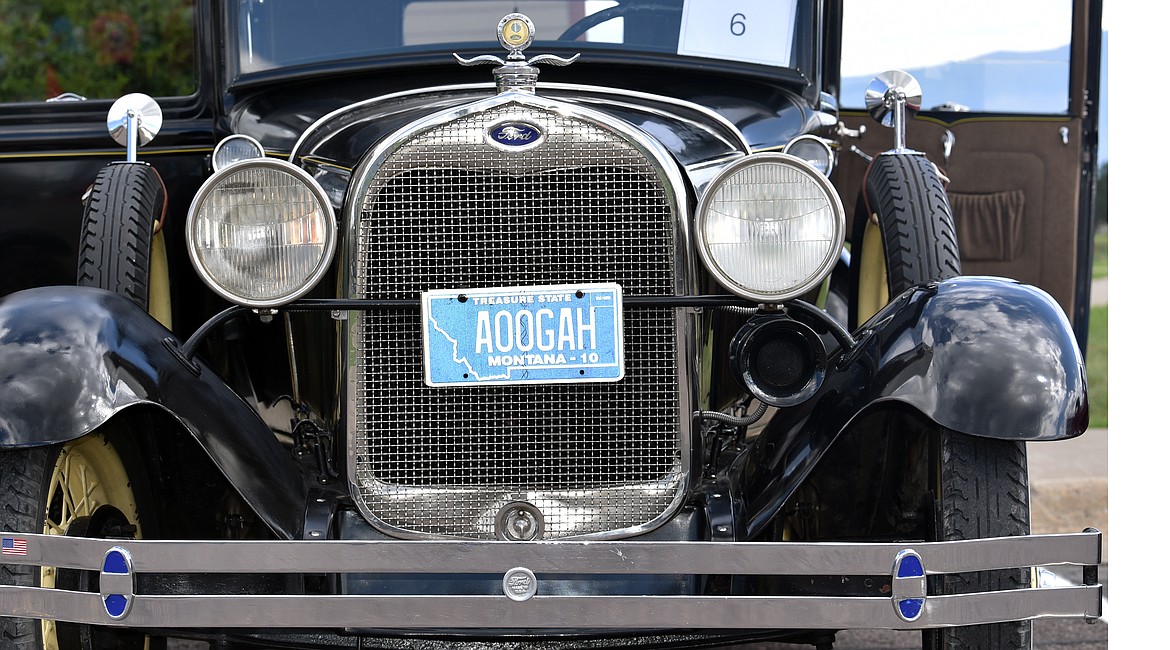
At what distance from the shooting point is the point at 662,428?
2695mm

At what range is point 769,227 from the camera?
2549mm

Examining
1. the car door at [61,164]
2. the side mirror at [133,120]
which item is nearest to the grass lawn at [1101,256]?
the car door at [61,164]

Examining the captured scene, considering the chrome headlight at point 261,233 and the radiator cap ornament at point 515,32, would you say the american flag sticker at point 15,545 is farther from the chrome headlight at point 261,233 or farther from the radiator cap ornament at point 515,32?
the radiator cap ornament at point 515,32

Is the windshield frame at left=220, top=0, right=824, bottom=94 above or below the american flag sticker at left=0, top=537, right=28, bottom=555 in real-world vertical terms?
above

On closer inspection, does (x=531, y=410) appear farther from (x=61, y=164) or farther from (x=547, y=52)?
(x=61, y=164)

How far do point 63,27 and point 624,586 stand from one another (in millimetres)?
7911

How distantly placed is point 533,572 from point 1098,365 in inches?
309

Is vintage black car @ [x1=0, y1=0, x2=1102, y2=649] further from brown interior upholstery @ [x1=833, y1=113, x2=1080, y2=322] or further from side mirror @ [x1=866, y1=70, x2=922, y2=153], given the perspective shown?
brown interior upholstery @ [x1=833, y1=113, x2=1080, y2=322]

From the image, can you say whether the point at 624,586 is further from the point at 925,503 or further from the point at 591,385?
the point at 925,503

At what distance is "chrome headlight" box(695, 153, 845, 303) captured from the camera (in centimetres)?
252

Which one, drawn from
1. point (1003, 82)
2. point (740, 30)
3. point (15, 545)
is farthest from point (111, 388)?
point (1003, 82)

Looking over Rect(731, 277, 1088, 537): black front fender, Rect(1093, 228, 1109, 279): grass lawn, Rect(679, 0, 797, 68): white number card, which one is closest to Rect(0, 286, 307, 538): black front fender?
Rect(731, 277, 1088, 537): black front fender

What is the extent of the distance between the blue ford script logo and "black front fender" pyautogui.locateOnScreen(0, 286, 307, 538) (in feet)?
2.60

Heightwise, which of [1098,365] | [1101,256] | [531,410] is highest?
[1101,256]
